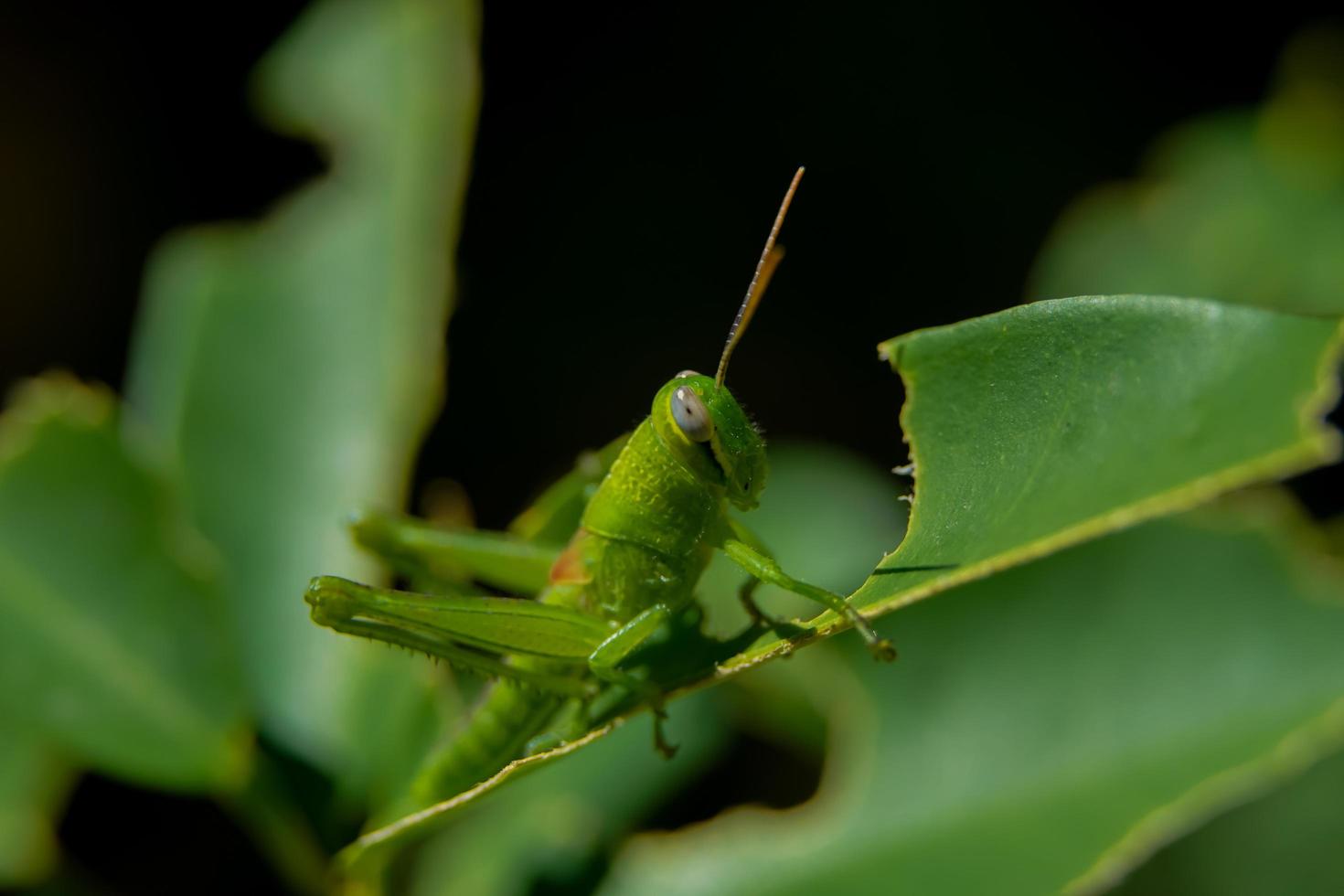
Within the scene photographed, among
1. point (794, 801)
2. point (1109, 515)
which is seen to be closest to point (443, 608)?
point (1109, 515)

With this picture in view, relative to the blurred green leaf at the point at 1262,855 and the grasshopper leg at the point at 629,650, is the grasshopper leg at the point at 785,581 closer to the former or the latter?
the grasshopper leg at the point at 629,650

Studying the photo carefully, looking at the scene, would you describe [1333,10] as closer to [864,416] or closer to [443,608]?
[864,416]

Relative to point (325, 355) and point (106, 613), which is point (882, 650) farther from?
point (325, 355)

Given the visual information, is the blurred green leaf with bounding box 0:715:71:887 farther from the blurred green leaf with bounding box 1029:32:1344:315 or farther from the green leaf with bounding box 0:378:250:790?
the blurred green leaf with bounding box 1029:32:1344:315

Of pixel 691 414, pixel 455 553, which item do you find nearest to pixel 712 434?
pixel 691 414

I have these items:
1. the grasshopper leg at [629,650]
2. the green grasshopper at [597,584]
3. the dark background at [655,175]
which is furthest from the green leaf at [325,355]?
the dark background at [655,175]

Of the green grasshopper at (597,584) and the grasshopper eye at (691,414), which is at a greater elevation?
the grasshopper eye at (691,414)
